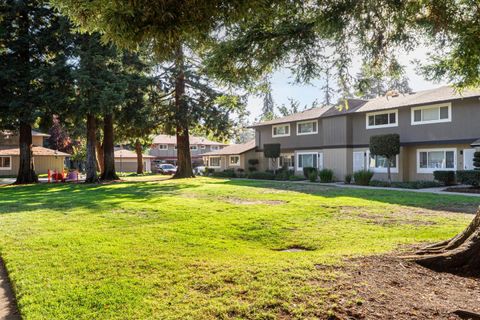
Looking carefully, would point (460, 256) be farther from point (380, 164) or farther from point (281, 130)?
point (281, 130)

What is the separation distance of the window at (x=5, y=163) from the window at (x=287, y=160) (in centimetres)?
3237

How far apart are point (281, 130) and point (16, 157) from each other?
32.0 m

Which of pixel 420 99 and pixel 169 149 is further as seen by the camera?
pixel 169 149

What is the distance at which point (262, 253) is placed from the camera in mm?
6805

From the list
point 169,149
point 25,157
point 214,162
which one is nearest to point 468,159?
point 25,157

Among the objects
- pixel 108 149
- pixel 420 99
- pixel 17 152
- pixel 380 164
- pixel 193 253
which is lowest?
pixel 193 253

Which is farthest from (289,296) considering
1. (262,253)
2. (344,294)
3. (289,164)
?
(289,164)

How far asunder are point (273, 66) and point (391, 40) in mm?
2492

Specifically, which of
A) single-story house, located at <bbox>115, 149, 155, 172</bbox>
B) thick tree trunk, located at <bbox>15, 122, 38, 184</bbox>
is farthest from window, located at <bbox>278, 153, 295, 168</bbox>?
single-story house, located at <bbox>115, 149, 155, 172</bbox>

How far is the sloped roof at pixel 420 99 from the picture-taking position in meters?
23.5

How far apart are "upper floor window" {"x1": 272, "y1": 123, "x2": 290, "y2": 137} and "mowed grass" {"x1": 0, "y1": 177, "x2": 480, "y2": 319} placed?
23617 mm

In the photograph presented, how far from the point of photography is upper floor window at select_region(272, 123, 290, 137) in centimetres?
3644

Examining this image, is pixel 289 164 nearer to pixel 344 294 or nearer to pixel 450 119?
pixel 450 119

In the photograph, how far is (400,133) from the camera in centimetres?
2683
